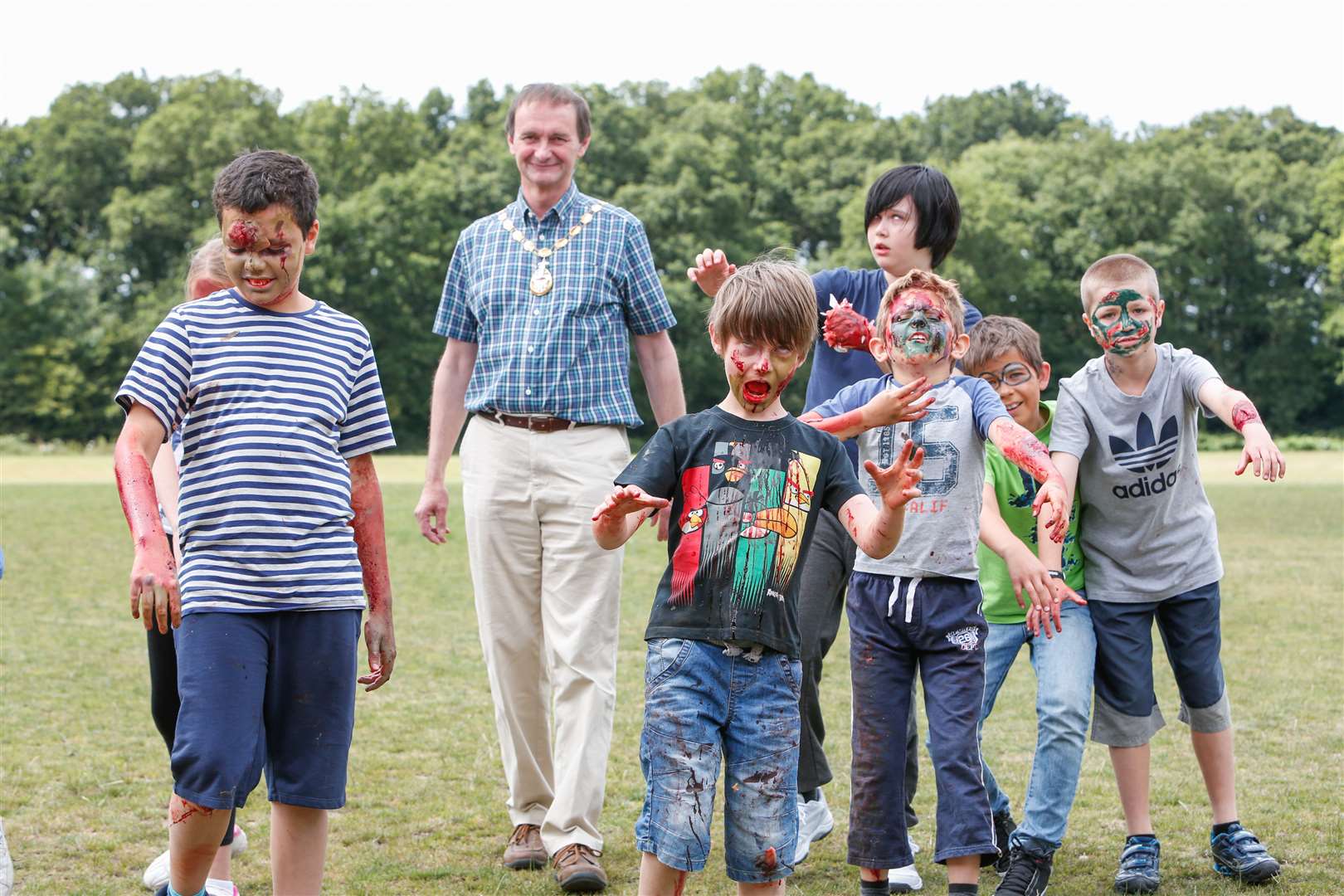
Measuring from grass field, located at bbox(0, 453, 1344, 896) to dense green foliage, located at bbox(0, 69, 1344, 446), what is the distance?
4308 cm

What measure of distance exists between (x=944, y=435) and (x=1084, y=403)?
891mm

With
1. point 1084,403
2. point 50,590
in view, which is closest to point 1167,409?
point 1084,403

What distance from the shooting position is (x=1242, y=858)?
15.6 ft

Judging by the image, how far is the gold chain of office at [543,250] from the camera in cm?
528

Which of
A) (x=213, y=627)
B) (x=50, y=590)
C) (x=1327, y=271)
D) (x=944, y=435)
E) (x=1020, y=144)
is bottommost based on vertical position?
(x=50, y=590)

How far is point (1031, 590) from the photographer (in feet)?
13.4

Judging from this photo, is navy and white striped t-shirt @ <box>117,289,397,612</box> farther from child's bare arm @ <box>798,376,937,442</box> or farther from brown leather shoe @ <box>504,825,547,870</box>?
brown leather shoe @ <box>504,825,547,870</box>

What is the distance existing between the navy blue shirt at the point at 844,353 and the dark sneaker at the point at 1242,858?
205 cm

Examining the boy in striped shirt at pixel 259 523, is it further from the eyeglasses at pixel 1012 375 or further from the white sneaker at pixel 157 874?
the eyeglasses at pixel 1012 375

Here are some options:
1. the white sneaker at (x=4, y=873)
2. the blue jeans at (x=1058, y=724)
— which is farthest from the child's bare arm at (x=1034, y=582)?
the white sneaker at (x=4, y=873)

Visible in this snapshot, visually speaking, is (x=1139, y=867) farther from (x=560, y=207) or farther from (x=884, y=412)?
(x=560, y=207)

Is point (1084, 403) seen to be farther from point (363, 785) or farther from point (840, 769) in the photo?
point (363, 785)

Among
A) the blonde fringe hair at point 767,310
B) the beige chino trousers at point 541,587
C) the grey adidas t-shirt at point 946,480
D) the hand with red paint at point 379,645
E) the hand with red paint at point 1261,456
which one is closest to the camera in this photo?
the blonde fringe hair at point 767,310

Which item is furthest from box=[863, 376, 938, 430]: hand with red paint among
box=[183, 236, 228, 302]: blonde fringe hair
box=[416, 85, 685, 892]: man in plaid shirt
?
box=[183, 236, 228, 302]: blonde fringe hair
